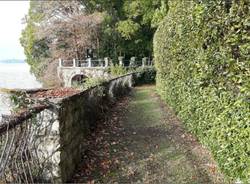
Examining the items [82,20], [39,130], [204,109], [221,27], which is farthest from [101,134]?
[82,20]

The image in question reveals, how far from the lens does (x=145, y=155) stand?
23.5 feet

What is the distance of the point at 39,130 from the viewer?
5.22 meters

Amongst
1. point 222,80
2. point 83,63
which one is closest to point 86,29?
point 83,63

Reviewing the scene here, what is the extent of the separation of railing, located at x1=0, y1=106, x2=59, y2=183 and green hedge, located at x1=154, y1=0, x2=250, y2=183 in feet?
8.13

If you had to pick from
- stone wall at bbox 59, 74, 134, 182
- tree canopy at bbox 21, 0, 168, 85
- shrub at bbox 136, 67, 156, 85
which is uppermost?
tree canopy at bbox 21, 0, 168, 85

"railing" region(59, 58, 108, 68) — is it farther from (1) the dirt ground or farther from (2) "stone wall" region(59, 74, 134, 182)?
(2) "stone wall" region(59, 74, 134, 182)

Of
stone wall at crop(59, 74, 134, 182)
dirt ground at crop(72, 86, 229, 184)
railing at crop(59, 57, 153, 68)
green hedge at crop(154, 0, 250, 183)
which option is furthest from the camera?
railing at crop(59, 57, 153, 68)

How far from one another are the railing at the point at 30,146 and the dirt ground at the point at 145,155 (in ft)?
2.39

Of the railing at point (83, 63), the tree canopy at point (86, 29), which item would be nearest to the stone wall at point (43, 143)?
the tree canopy at point (86, 29)

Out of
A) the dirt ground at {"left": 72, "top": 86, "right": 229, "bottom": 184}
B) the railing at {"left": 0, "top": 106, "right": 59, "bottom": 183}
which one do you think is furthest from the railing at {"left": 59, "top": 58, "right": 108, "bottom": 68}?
the railing at {"left": 0, "top": 106, "right": 59, "bottom": 183}

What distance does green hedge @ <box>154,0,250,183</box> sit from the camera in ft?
15.1

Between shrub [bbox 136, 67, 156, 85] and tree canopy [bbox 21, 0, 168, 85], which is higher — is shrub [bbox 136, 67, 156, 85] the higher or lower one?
the lower one

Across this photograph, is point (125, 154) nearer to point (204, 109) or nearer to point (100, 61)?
point (204, 109)

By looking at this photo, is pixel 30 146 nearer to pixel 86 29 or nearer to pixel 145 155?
pixel 145 155
